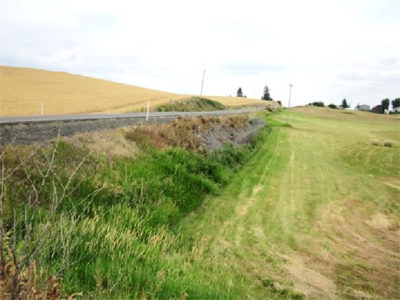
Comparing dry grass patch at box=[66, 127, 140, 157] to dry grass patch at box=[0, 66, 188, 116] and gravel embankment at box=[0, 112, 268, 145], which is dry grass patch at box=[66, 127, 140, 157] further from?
dry grass patch at box=[0, 66, 188, 116]

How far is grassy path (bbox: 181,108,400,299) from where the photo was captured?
6539mm

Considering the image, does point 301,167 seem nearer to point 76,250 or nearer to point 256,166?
point 256,166

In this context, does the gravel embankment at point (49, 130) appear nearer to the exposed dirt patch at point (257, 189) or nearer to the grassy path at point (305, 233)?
the exposed dirt patch at point (257, 189)

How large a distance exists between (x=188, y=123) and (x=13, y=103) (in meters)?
27.1

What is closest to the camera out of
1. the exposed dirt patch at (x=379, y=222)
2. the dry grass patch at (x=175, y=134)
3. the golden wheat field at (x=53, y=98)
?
the exposed dirt patch at (x=379, y=222)

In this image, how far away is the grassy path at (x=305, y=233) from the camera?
21.5 feet

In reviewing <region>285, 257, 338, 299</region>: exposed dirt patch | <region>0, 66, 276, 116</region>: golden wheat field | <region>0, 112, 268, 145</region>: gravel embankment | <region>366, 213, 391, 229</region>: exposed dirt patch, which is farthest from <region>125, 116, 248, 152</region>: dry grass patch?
<region>0, 66, 276, 116</region>: golden wheat field

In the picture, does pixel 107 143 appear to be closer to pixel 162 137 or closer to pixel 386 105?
pixel 162 137

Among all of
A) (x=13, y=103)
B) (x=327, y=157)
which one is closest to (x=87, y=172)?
(x=327, y=157)

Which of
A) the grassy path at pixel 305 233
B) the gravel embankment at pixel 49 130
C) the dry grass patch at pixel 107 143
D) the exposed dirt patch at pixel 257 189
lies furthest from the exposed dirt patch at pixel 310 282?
the dry grass patch at pixel 107 143

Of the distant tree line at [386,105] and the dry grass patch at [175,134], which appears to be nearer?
the dry grass patch at [175,134]

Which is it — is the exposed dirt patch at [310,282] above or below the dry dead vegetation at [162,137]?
below

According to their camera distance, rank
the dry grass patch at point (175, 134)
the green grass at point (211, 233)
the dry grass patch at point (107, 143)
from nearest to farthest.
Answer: the green grass at point (211, 233) < the dry grass patch at point (107, 143) < the dry grass patch at point (175, 134)

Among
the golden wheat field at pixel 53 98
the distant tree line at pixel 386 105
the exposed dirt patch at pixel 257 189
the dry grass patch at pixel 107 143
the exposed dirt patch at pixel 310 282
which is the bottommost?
the exposed dirt patch at pixel 310 282
